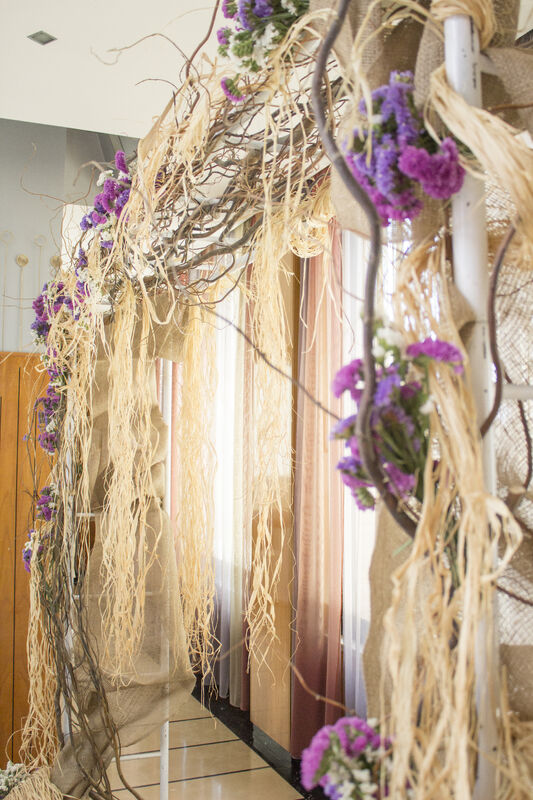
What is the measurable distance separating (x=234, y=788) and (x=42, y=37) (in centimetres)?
287

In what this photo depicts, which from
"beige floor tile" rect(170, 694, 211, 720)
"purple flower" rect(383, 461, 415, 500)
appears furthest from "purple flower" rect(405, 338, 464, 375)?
"beige floor tile" rect(170, 694, 211, 720)

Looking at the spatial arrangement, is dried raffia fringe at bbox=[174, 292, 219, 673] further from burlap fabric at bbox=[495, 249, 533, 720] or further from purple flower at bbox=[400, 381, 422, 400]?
purple flower at bbox=[400, 381, 422, 400]

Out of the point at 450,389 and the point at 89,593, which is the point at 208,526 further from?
the point at 450,389

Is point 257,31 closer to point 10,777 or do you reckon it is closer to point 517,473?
point 517,473

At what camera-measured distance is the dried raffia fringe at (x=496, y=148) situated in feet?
2.23

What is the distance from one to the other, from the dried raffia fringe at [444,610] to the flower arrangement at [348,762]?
0.03 m

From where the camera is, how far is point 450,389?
67cm

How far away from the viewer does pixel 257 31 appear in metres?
0.98

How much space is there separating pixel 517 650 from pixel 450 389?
12.4 inches

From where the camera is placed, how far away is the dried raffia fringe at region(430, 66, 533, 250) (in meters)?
0.68

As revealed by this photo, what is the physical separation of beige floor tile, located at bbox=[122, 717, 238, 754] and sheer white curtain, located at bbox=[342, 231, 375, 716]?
3.60 feet

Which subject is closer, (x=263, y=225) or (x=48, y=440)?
(x=263, y=225)

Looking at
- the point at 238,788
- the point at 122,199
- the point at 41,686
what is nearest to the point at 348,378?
the point at 122,199

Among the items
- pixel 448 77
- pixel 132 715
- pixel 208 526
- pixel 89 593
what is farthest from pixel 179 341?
pixel 448 77
